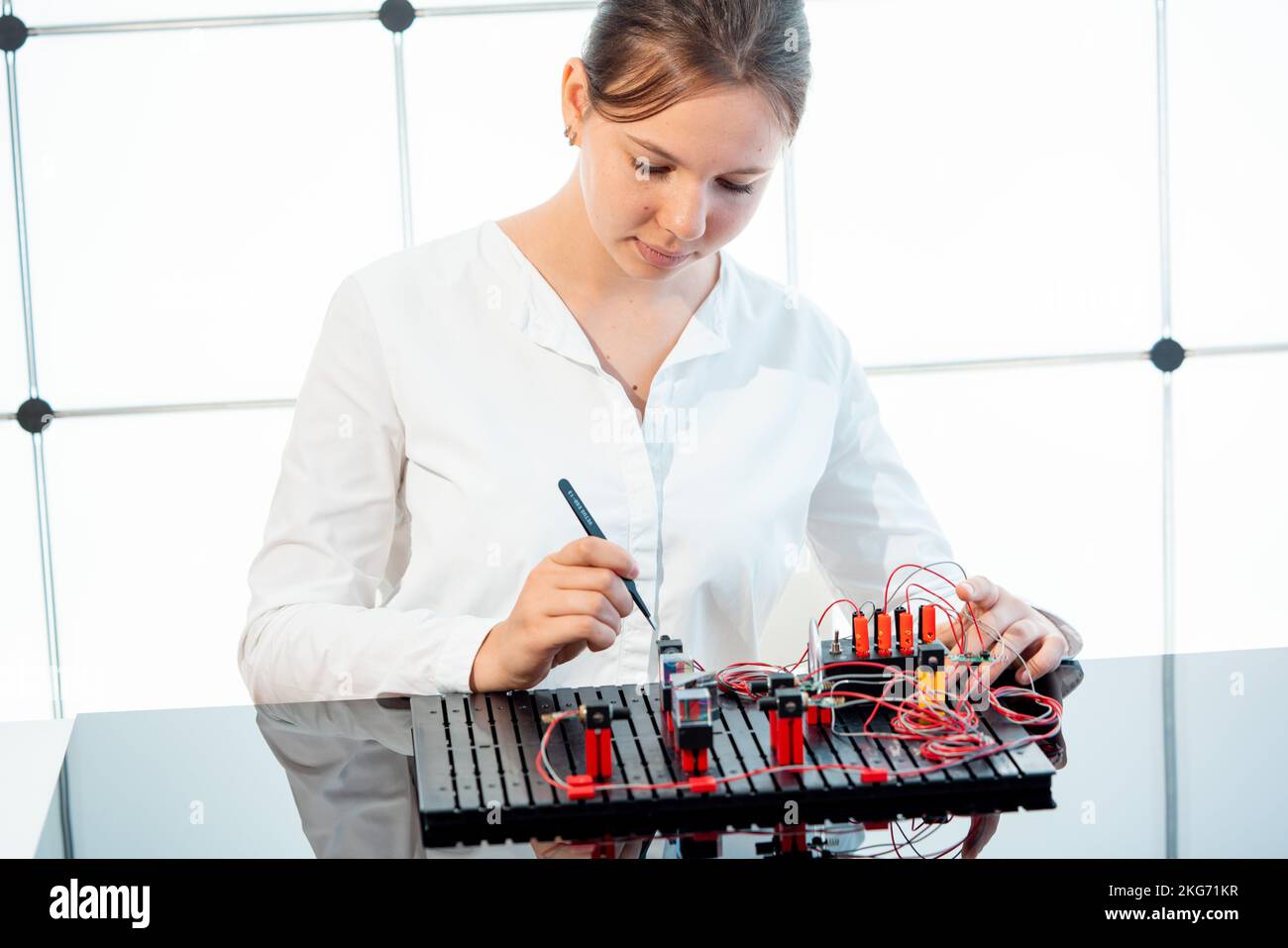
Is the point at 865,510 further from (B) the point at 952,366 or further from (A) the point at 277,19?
(A) the point at 277,19

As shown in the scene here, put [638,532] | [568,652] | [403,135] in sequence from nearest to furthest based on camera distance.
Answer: [568,652]
[638,532]
[403,135]

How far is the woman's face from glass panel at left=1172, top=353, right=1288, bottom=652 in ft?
6.30

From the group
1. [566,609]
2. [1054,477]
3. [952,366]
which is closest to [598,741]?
[566,609]

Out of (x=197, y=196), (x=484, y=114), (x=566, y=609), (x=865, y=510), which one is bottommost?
(x=566, y=609)

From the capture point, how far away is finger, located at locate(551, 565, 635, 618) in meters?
0.93

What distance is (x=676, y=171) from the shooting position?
1.06 meters

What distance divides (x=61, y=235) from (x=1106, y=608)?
2187 millimetres

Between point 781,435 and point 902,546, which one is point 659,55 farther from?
point 902,546

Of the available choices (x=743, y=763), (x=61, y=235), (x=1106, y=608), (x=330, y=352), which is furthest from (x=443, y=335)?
(x=1106, y=608)

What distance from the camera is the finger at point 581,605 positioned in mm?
927

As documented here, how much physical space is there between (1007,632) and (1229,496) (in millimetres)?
2048

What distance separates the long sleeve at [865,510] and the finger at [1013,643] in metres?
0.27

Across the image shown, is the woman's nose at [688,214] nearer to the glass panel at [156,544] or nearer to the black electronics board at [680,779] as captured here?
the black electronics board at [680,779]

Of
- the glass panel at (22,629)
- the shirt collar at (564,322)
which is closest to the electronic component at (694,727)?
the shirt collar at (564,322)
